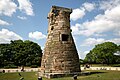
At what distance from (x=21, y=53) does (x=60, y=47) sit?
36.5m

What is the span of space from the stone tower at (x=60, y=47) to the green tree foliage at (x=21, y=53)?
3252cm

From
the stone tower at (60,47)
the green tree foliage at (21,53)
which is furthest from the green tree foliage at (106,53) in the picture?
the stone tower at (60,47)

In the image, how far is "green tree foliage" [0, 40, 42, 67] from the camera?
2357 inches

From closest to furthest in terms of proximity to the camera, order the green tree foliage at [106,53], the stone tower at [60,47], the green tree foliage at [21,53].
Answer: the stone tower at [60,47] → the green tree foliage at [21,53] → the green tree foliage at [106,53]

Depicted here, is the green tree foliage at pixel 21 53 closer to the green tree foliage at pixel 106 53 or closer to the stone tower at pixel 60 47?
the green tree foliage at pixel 106 53

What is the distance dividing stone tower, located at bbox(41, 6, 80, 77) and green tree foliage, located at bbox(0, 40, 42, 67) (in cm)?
3252

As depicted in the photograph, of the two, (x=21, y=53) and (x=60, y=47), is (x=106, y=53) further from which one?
(x=60, y=47)

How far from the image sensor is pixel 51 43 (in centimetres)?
2759

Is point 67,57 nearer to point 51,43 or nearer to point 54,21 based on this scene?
point 51,43

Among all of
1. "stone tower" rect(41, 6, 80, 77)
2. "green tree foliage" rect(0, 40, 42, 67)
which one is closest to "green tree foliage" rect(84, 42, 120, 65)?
"green tree foliage" rect(0, 40, 42, 67)

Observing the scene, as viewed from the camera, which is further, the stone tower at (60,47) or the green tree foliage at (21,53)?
the green tree foliage at (21,53)

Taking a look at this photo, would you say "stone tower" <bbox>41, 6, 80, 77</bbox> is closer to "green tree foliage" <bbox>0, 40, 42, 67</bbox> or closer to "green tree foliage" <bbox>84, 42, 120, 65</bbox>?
"green tree foliage" <bbox>0, 40, 42, 67</bbox>

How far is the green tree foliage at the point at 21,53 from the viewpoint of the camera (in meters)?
59.9

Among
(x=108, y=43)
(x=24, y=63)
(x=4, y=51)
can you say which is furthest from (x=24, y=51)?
(x=108, y=43)
